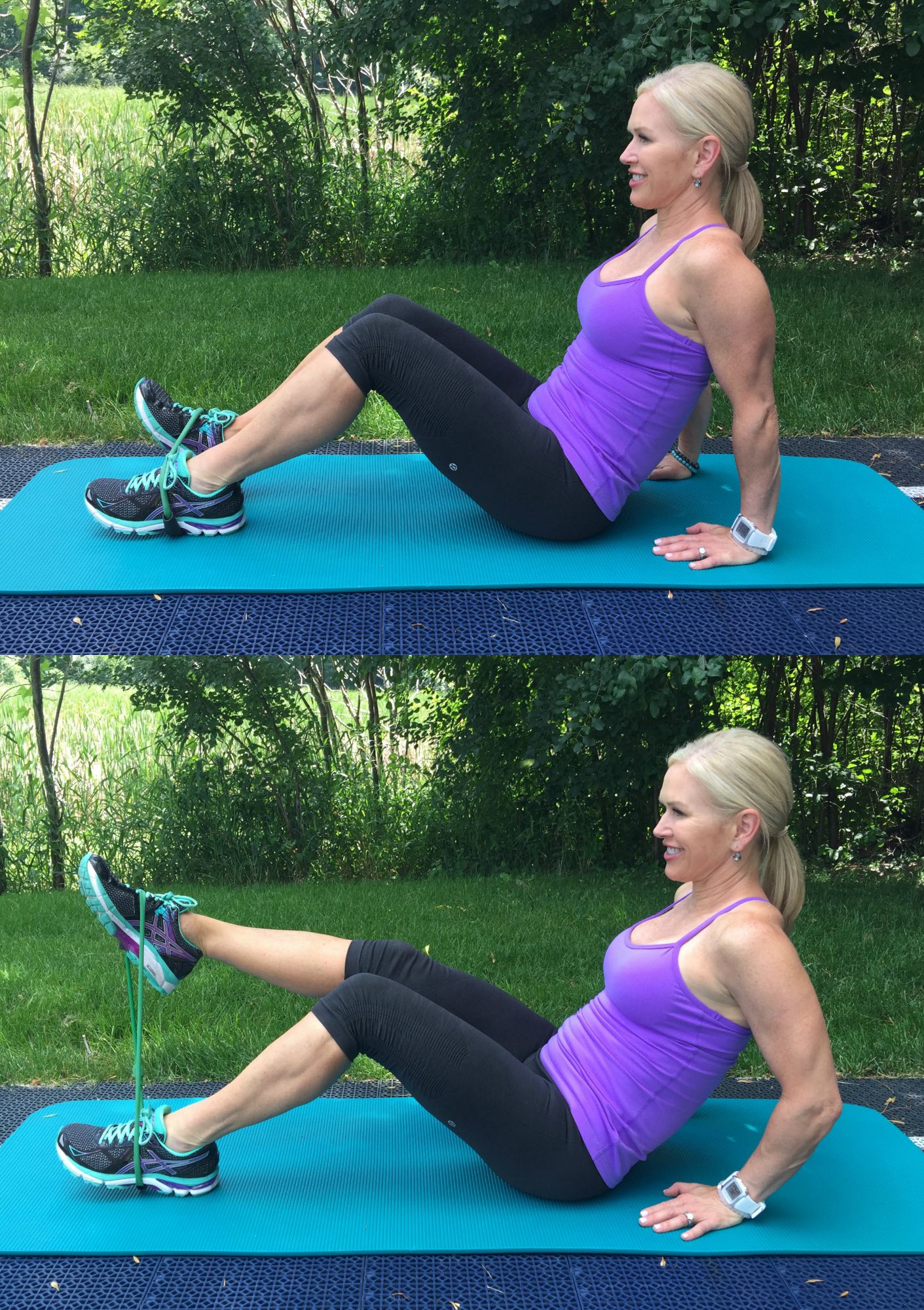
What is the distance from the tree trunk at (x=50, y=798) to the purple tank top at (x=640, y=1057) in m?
3.93

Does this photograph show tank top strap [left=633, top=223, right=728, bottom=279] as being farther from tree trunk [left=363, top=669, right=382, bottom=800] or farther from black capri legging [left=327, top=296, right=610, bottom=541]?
tree trunk [left=363, top=669, right=382, bottom=800]

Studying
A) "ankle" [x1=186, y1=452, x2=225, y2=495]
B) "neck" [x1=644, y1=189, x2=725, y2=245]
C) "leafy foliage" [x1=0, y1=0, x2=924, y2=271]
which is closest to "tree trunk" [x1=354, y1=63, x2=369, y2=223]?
"leafy foliage" [x1=0, y1=0, x2=924, y2=271]

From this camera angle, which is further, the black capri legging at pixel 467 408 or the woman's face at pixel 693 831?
the black capri legging at pixel 467 408

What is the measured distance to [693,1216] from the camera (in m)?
2.48

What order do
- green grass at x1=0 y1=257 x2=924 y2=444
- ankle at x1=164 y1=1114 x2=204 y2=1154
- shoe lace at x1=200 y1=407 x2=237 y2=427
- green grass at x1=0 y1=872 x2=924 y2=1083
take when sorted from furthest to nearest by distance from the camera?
green grass at x1=0 y1=257 x2=924 y2=444 < green grass at x1=0 y1=872 x2=924 y2=1083 < shoe lace at x1=200 y1=407 x2=237 y2=427 < ankle at x1=164 y1=1114 x2=204 y2=1154

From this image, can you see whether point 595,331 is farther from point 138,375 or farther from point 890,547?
point 138,375

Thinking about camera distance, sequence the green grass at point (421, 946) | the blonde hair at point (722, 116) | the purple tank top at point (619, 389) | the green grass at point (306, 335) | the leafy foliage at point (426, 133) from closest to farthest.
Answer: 1. the blonde hair at point (722, 116)
2. the purple tank top at point (619, 389)
3. the green grass at point (421, 946)
4. the green grass at point (306, 335)
5. the leafy foliage at point (426, 133)

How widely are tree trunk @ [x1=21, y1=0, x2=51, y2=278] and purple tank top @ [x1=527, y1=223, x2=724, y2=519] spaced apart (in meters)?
4.49

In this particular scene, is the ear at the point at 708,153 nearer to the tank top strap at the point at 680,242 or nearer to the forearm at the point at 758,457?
the tank top strap at the point at 680,242

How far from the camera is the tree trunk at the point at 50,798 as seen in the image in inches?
233

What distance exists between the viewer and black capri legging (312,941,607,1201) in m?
2.39

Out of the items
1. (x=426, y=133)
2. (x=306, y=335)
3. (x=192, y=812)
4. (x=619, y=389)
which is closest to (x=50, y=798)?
(x=192, y=812)

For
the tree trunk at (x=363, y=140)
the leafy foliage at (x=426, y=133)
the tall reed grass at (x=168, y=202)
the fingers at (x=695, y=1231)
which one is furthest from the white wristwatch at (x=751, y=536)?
the tree trunk at (x=363, y=140)

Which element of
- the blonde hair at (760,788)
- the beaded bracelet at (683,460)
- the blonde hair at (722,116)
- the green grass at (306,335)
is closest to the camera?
the blonde hair at (760,788)
